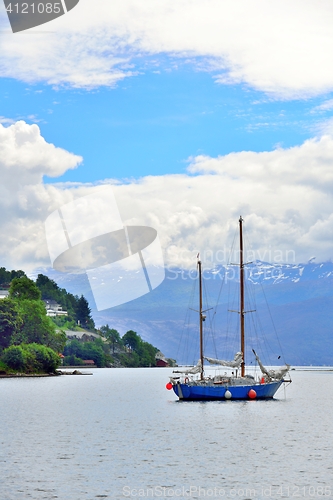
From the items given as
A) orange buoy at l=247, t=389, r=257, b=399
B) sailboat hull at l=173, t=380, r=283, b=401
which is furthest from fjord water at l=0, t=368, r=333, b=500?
sailboat hull at l=173, t=380, r=283, b=401

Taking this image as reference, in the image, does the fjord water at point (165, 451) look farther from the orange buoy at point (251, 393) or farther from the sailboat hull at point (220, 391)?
the sailboat hull at point (220, 391)

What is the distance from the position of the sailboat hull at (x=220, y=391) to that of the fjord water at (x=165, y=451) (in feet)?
5.20

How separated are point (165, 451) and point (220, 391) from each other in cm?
4682

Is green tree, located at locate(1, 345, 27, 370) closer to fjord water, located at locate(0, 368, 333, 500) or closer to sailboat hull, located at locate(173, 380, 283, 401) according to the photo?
fjord water, located at locate(0, 368, 333, 500)

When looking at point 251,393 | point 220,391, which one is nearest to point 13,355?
point 220,391

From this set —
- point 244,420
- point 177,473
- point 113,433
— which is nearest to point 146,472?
point 177,473

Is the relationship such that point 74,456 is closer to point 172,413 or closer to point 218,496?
point 218,496

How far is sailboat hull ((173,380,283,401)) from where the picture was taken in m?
112

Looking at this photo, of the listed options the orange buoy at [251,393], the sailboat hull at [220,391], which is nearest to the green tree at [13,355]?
the sailboat hull at [220,391]

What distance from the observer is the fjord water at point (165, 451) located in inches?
1935

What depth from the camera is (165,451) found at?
65.5 metres

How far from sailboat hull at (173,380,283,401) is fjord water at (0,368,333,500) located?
1.59 m

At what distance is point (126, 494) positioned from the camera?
1863 inches

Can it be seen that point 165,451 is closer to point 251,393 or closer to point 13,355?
point 251,393
